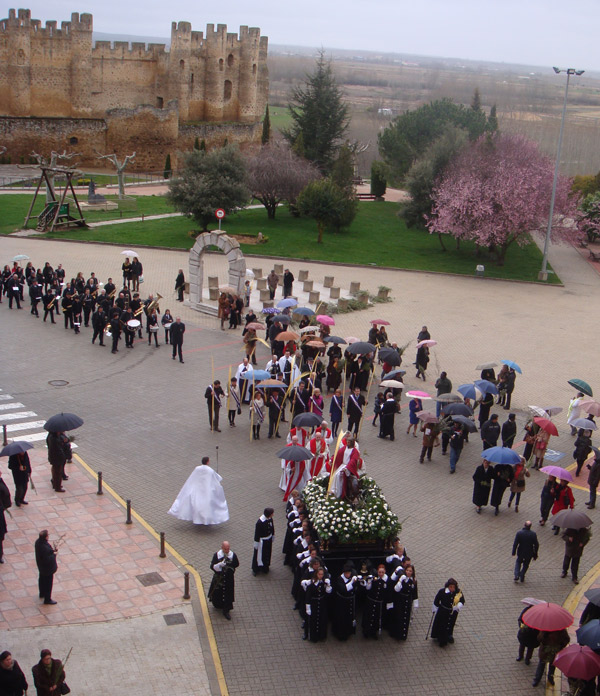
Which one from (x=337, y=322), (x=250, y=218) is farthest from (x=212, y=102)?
(x=337, y=322)

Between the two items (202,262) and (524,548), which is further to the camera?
(202,262)

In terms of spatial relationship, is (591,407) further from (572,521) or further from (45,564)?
(45,564)

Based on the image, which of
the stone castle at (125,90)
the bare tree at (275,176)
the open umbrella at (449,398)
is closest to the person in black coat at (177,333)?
the open umbrella at (449,398)

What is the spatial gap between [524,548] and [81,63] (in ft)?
207

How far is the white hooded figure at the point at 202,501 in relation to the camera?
14719 millimetres

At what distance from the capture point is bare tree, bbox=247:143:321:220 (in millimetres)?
46562

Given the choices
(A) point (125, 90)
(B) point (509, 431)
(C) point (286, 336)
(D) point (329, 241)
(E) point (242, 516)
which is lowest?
(E) point (242, 516)

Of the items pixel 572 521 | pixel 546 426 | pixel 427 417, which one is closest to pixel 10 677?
pixel 572 521

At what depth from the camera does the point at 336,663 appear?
1162cm

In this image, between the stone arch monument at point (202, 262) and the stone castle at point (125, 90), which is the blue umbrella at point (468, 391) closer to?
the stone arch monument at point (202, 262)

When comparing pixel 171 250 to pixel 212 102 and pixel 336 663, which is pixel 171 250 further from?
pixel 212 102

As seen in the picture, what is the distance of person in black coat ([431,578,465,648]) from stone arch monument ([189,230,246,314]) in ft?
61.6

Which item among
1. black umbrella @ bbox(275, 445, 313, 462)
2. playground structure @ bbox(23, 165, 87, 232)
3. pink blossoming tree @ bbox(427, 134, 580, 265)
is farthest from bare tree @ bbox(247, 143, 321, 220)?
black umbrella @ bbox(275, 445, 313, 462)

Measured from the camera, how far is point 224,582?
40.2ft
